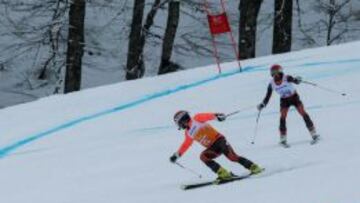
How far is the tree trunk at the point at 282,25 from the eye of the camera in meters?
23.8

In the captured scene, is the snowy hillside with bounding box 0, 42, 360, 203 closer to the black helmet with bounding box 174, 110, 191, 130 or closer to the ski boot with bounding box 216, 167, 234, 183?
the ski boot with bounding box 216, 167, 234, 183

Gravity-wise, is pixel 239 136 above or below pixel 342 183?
below

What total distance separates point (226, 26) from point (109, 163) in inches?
236

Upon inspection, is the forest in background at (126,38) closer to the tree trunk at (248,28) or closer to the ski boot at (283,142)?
the tree trunk at (248,28)

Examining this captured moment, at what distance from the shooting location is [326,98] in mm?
14859

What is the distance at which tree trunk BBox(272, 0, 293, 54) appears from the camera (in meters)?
23.8

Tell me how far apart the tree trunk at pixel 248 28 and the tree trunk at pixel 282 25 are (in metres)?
0.71

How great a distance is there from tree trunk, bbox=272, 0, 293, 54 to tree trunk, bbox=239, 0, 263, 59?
707 mm

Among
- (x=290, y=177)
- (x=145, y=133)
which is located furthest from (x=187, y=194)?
(x=145, y=133)

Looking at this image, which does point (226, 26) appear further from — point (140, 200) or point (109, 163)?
point (140, 200)

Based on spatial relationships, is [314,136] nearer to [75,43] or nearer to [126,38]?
[75,43]

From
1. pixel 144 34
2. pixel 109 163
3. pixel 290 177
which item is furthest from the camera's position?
pixel 144 34

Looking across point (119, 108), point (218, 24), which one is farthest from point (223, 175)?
point (218, 24)

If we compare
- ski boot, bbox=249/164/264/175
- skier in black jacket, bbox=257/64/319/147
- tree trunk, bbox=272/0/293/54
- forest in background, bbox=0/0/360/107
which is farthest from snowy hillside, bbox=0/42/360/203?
forest in background, bbox=0/0/360/107
